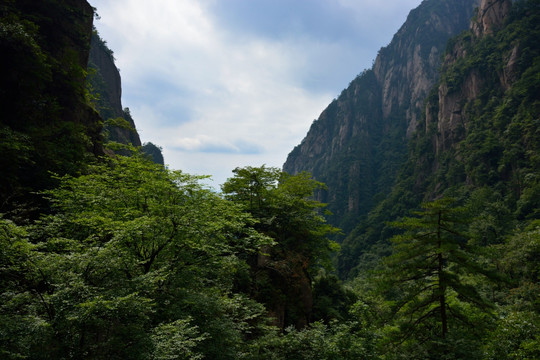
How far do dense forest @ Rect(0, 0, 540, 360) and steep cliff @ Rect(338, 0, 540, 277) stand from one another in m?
26.2

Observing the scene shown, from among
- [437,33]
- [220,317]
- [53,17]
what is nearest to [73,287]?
[220,317]

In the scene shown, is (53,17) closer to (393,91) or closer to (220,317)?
(220,317)

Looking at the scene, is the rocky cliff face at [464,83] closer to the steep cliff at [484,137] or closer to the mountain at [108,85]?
the steep cliff at [484,137]

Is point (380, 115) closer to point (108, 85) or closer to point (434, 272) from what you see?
point (108, 85)

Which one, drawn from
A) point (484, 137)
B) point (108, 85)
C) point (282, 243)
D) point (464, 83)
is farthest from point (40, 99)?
point (464, 83)

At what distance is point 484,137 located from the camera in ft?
180

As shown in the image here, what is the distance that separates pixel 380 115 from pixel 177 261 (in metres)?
166

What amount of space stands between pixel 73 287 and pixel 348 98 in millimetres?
176278

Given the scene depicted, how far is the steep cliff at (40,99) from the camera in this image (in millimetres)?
10891

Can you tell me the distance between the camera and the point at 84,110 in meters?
17.1

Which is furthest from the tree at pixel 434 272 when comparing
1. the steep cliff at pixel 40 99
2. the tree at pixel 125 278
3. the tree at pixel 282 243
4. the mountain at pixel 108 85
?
the mountain at pixel 108 85

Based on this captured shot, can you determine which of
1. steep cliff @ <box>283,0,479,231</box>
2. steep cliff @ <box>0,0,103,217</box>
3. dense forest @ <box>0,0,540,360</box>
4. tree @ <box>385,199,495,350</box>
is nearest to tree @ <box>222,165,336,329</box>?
dense forest @ <box>0,0,540,360</box>

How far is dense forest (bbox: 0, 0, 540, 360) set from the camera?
217 inches

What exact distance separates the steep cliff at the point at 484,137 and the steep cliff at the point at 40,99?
3829 cm
